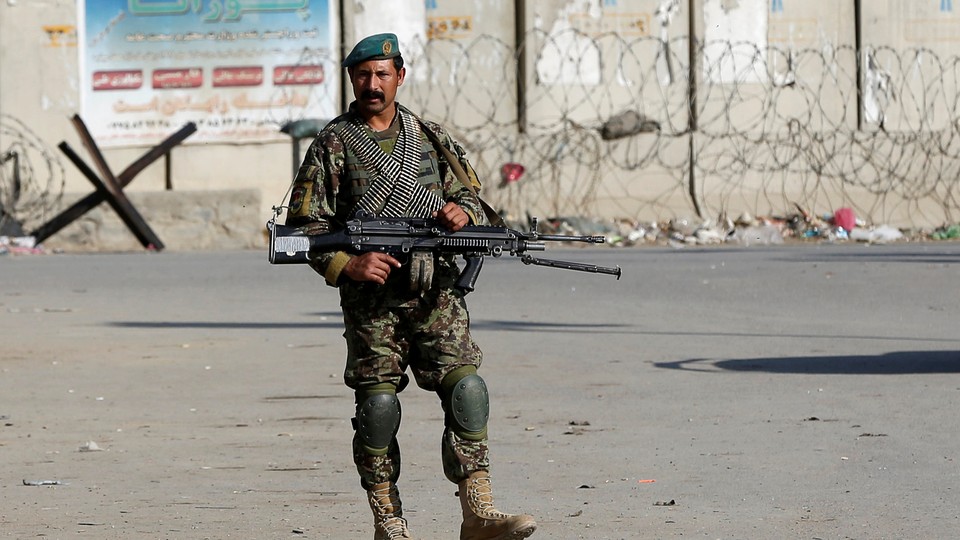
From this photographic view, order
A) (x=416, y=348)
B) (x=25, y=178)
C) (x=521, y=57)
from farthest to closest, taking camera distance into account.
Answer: (x=521, y=57) < (x=25, y=178) < (x=416, y=348)

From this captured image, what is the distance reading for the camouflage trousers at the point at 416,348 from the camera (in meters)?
5.10

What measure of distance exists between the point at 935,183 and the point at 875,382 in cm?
1714

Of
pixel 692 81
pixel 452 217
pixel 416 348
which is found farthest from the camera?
pixel 692 81

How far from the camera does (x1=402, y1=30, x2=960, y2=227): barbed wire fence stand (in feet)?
84.1

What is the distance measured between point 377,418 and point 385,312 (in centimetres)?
30

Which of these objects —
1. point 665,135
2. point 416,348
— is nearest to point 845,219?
point 665,135

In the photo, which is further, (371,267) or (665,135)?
(665,135)

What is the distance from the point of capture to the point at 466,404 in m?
5.06

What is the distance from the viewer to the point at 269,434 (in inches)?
310

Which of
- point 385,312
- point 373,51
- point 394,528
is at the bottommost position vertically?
point 394,528

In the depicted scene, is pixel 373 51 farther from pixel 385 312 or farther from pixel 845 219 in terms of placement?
pixel 845 219

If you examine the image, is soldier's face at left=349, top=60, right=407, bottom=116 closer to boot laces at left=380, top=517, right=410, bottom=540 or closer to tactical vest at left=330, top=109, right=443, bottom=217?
tactical vest at left=330, top=109, right=443, bottom=217

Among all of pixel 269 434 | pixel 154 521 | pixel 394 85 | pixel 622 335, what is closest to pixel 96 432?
pixel 269 434

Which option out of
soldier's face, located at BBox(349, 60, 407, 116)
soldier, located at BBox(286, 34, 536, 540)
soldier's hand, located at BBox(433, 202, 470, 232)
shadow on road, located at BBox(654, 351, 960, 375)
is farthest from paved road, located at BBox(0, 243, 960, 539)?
soldier's face, located at BBox(349, 60, 407, 116)
